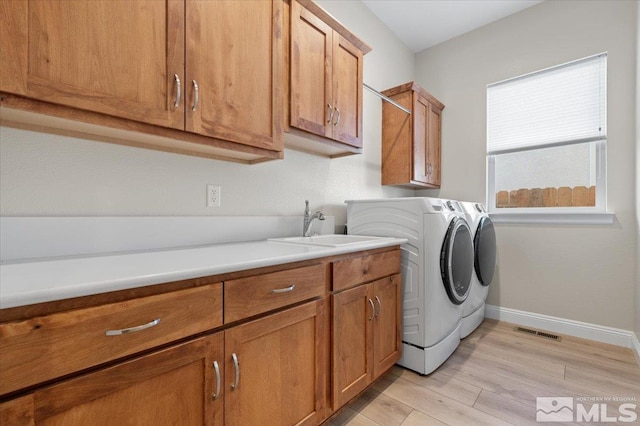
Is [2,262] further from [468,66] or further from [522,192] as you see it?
[468,66]

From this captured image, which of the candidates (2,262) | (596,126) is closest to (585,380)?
(596,126)

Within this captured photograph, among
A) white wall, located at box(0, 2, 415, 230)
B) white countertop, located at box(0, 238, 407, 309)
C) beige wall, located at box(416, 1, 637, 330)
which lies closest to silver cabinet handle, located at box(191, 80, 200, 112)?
white wall, located at box(0, 2, 415, 230)

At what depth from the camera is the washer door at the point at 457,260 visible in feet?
6.35

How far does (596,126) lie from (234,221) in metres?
3.00

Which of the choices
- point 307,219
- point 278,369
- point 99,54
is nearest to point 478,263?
point 307,219

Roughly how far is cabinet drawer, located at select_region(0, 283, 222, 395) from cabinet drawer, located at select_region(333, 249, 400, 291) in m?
0.66

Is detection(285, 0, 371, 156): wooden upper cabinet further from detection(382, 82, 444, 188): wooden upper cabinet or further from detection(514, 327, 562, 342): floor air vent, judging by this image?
detection(514, 327, 562, 342): floor air vent

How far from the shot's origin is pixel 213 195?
1.60m

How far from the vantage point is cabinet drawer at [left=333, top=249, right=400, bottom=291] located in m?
1.42

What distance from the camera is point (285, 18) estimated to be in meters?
1.59

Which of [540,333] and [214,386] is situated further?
[540,333]

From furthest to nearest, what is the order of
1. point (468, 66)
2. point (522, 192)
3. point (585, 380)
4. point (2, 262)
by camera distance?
point (468, 66), point (522, 192), point (585, 380), point (2, 262)

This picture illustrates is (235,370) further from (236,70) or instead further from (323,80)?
(323,80)

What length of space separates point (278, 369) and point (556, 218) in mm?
2741
